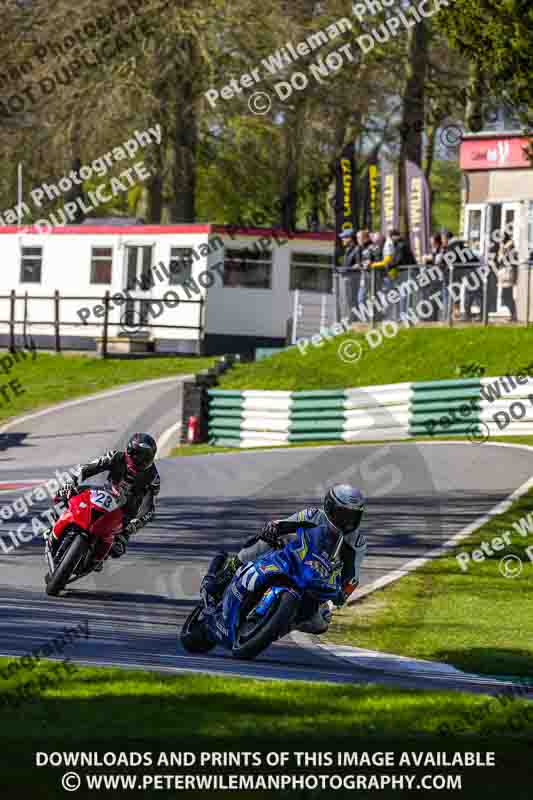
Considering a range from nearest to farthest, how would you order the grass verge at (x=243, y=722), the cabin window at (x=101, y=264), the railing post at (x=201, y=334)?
the grass verge at (x=243, y=722), the railing post at (x=201, y=334), the cabin window at (x=101, y=264)

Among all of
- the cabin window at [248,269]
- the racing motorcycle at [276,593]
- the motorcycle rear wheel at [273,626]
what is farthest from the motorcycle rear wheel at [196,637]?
the cabin window at [248,269]

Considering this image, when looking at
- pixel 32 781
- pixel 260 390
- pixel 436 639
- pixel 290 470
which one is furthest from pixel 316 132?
pixel 32 781

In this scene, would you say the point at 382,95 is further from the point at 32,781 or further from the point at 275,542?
the point at 32,781

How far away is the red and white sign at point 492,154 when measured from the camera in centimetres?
3303

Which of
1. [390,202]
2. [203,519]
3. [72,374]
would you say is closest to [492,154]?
[390,202]

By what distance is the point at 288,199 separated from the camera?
4331cm

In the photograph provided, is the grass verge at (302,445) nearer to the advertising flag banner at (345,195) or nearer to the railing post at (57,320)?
the advertising flag banner at (345,195)

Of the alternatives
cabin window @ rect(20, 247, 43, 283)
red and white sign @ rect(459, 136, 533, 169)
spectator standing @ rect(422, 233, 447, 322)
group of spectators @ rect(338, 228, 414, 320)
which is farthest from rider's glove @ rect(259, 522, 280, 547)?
cabin window @ rect(20, 247, 43, 283)

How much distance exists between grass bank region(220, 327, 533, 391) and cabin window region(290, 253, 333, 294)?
9761 mm

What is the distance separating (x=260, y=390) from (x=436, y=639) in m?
15.4

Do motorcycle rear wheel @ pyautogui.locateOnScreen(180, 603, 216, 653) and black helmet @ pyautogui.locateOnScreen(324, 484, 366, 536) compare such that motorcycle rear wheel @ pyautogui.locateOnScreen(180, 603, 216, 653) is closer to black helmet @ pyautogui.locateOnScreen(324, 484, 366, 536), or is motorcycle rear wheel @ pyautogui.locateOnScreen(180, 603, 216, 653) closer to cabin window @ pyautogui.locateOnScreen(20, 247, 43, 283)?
black helmet @ pyautogui.locateOnScreen(324, 484, 366, 536)

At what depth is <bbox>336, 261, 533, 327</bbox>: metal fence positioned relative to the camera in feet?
89.6

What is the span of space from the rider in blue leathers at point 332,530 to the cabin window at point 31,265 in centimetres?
3284

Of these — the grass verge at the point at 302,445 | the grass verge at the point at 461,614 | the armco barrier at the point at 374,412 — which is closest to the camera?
the grass verge at the point at 461,614
